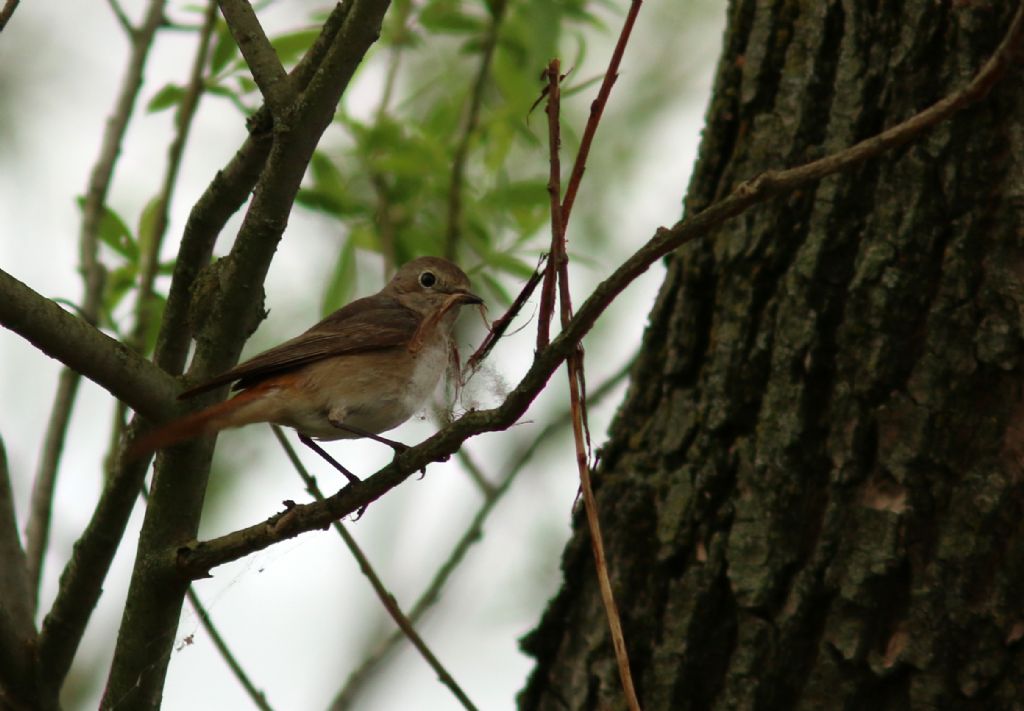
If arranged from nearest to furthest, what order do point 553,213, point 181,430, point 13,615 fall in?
point 553,213 < point 181,430 < point 13,615

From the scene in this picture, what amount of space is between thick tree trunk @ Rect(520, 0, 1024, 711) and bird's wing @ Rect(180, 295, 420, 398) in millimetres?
1007

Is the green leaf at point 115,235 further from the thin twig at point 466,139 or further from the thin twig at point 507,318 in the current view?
the thin twig at point 507,318

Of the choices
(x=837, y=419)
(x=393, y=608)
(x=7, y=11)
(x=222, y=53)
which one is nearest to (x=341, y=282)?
(x=222, y=53)

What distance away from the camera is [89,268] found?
169 inches

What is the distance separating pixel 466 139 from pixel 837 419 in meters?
2.15

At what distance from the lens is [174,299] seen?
3.13m

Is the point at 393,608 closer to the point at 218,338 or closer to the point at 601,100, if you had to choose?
the point at 218,338

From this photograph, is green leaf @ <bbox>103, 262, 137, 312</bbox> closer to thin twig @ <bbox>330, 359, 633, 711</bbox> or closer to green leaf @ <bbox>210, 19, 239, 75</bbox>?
green leaf @ <bbox>210, 19, 239, 75</bbox>

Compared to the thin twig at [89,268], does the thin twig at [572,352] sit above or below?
below

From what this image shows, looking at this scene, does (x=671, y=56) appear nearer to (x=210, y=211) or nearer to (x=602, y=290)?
(x=210, y=211)

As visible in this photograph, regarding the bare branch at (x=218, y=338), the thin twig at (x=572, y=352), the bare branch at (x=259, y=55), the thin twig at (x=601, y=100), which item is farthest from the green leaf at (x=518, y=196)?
the thin twig at (x=601, y=100)

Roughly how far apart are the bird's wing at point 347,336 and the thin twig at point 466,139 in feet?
1.28

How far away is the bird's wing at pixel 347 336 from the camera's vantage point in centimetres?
395

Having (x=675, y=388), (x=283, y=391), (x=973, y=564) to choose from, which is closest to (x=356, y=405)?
(x=283, y=391)
